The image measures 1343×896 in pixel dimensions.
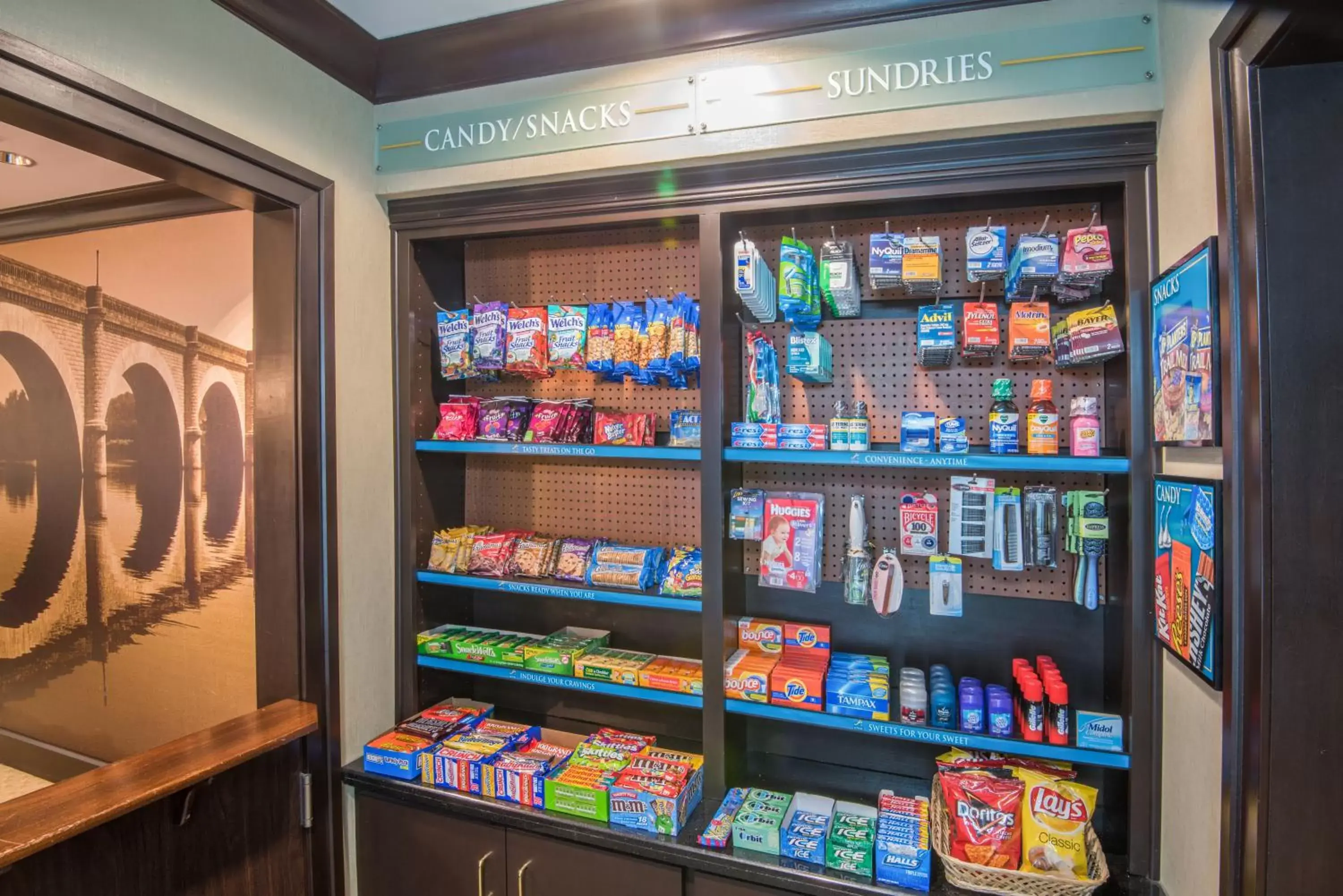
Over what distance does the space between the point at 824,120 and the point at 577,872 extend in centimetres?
242

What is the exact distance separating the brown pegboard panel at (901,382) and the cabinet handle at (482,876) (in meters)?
1.79

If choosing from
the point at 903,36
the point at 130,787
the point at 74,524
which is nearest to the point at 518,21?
the point at 903,36

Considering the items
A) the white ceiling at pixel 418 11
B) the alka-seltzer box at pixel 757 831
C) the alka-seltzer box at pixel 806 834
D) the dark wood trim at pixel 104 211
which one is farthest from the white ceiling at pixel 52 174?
the alka-seltzer box at pixel 806 834

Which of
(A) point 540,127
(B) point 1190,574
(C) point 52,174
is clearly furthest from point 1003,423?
(C) point 52,174

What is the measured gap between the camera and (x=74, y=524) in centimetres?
298

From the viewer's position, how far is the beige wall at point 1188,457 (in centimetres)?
138

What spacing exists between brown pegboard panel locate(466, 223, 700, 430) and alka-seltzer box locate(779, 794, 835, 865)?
1387 millimetres

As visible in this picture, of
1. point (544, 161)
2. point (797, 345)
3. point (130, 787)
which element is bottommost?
point (130, 787)

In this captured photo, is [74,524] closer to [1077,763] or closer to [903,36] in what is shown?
[903,36]

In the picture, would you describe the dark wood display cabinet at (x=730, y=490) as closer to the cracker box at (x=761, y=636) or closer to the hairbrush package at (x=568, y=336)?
the cracker box at (x=761, y=636)

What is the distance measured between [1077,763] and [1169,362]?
1327 mm

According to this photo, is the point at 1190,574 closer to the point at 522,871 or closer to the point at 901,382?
the point at 901,382

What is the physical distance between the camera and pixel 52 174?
8.98ft

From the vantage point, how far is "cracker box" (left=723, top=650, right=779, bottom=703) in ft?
6.69
